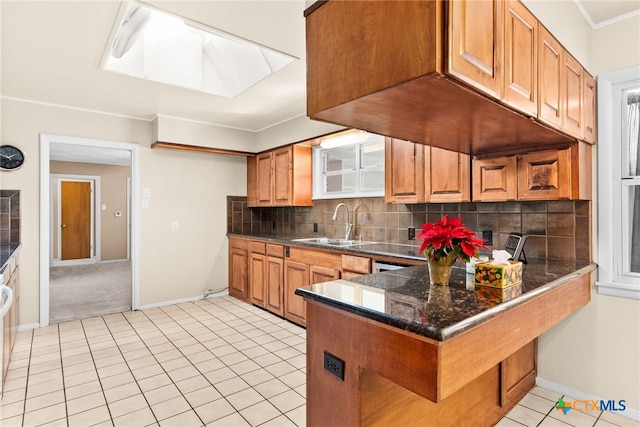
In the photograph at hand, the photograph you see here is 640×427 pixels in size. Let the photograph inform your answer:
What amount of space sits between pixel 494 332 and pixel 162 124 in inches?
160

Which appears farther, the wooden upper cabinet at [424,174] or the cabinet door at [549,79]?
the wooden upper cabinet at [424,174]

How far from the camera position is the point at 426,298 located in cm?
130

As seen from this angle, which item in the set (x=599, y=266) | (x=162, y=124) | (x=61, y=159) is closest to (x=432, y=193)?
(x=599, y=266)

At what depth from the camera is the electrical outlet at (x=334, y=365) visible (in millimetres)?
1284

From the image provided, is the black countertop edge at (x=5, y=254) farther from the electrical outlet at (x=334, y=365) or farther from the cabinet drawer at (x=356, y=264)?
the cabinet drawer at (x=356, y=264)

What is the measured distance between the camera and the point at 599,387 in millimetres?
2182

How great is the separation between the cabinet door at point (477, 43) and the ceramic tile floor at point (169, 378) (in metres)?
1.92

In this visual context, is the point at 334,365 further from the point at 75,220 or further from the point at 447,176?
the point at 75,220

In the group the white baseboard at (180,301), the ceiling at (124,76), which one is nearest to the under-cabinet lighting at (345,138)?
the ceiling at (124,76)

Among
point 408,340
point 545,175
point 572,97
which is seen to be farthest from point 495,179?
point 408,340

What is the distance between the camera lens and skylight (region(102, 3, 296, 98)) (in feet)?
8.80

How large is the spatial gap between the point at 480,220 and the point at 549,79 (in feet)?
4.02

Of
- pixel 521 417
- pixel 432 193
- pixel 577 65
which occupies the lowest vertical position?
pixel 521 417

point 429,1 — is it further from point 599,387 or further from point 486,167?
point 599,387
